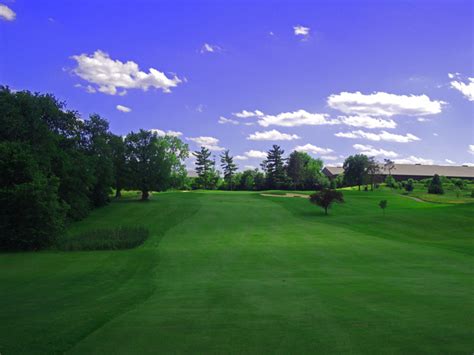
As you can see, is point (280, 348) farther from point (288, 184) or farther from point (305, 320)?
point (288, 184)

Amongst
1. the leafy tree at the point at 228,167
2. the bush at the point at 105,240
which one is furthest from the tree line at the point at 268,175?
the bush at the point at 105,240

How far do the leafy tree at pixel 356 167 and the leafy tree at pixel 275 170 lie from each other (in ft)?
63.3

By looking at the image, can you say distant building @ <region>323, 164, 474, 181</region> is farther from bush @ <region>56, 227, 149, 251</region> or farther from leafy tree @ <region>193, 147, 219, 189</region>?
bush @ <region>56, 227, 149, 251</region>

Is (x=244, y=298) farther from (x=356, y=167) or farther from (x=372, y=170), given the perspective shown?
(x=356, y=167)

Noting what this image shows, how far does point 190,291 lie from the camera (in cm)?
1152

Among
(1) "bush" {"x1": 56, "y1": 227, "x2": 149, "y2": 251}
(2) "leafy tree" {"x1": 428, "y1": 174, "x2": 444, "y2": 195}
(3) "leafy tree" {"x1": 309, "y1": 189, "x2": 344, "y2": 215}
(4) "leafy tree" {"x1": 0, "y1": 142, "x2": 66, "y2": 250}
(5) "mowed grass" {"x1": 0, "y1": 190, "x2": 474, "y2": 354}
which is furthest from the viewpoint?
(2) "leafy tree" {"x1": 428, "y1": 174, "x2": 444, "y2": 195}

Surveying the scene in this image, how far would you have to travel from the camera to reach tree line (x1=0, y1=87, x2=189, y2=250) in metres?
27.1

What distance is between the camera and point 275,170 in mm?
113750

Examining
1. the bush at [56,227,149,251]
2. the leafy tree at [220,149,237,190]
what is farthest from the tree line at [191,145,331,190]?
the bush at [56,227,149,251]

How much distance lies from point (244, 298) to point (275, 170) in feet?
343

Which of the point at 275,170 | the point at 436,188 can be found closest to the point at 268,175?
the point at 275,170

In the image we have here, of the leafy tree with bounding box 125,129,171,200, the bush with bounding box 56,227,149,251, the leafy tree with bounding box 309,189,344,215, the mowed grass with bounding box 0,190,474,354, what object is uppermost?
the leafy tree with bounding box 125,129,171,200

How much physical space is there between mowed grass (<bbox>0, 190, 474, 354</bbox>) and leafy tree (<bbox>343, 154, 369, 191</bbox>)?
2655 inches

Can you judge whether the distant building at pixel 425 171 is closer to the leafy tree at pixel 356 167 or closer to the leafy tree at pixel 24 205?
the leafy tree at pixel 356 167
